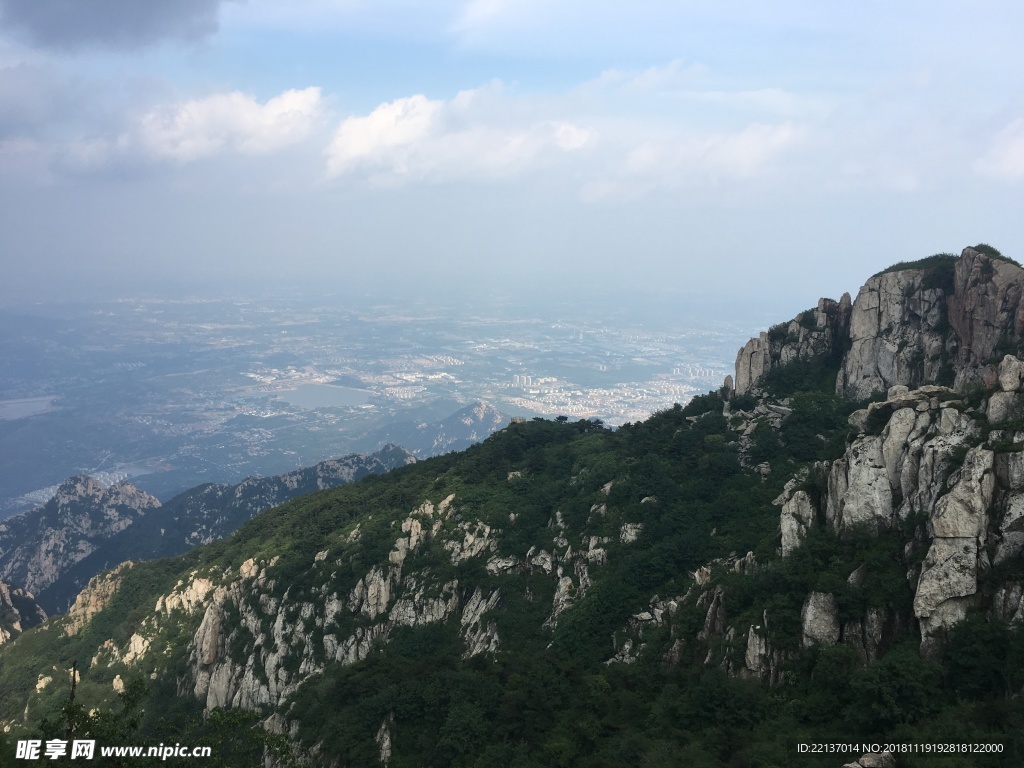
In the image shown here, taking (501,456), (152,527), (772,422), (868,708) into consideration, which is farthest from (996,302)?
(152,527)

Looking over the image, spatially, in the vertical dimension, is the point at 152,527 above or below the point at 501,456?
below

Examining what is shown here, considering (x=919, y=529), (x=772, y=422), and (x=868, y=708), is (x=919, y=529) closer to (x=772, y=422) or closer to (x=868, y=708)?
(x=868, y=708)

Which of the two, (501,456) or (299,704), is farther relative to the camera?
(501,456)

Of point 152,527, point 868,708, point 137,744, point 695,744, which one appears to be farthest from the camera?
point 152,527

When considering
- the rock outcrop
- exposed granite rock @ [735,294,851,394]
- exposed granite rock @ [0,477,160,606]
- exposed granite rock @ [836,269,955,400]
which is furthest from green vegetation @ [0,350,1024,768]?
exposed granite rock @ [0,477,160,606]

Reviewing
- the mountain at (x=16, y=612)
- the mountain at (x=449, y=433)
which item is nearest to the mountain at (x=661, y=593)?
the mountain at (x=16, y=612)

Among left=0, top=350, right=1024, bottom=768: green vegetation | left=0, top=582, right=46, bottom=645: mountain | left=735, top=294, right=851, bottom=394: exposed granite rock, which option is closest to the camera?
left=0, top=350, right=1024, bottom=768: green vegetation

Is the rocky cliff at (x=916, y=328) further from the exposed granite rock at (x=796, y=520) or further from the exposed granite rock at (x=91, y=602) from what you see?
the exposed granite rock at (x=91, y=602)

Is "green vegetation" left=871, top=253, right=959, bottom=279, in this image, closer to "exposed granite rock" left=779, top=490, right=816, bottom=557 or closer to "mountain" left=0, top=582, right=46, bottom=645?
"exposed granite rock" left=779, top=490, right=816, bottom=557
